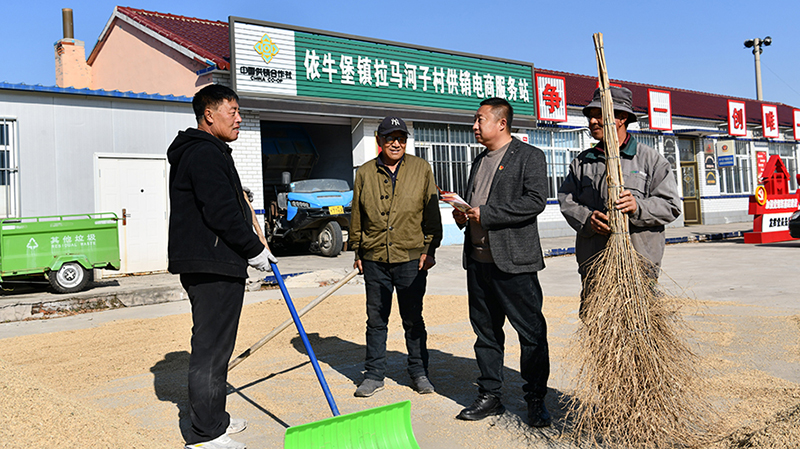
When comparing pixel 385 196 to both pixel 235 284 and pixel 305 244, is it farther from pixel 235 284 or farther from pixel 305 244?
pixel 305 244

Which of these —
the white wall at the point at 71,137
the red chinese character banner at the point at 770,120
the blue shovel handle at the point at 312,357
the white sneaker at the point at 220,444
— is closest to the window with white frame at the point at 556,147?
the red chinese character banner at the point at 770,120

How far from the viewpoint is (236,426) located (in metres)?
3.38

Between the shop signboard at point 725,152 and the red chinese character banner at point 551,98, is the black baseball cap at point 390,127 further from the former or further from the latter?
the shop signboard at point 725,152

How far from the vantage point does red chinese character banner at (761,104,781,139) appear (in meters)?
26.3

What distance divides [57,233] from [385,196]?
659 cm

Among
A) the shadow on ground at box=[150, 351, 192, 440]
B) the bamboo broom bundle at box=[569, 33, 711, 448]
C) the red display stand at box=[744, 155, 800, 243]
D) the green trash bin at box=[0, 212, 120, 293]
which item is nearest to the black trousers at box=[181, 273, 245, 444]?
the shadow on ground at box=[150, 351, 192, 440]

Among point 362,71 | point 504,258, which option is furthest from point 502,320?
point 362,71

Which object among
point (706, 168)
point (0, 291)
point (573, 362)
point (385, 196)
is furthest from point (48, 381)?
point (706, 168)

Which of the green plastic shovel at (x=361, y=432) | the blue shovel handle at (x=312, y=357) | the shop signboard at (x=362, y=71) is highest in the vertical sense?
the shop signboard at (x=362, y=71)

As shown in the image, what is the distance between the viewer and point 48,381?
4.48 metres

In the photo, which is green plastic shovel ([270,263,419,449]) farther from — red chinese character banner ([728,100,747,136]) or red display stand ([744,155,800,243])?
red chinese character banner ([728,100,747,136])

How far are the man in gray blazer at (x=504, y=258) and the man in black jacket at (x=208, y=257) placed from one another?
1265mm

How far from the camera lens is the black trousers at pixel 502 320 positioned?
3.35 meters

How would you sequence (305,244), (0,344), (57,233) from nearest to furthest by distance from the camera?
(0,344) < (57,233) < (305,244)
